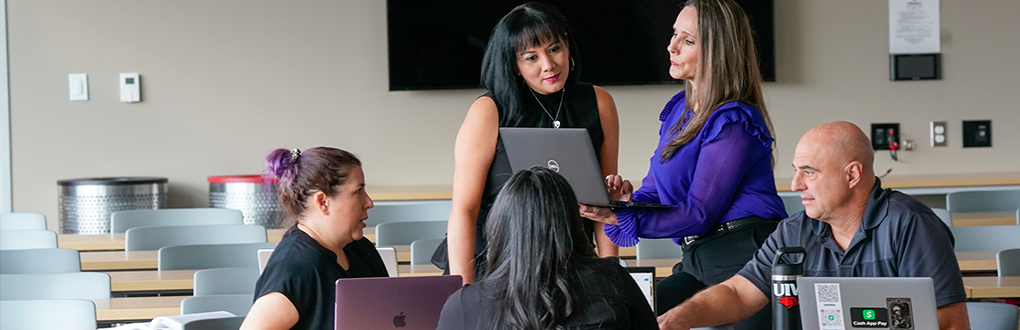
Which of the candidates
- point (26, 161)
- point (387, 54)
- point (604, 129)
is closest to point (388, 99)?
point (387, 54)

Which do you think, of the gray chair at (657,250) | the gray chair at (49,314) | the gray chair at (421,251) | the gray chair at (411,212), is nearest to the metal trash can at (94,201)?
the gray chair at (411,212)

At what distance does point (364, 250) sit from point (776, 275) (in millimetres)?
952

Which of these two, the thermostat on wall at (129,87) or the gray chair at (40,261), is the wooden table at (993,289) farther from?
the thermostat on wall at (129,87)

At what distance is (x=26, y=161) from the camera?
5941 millimetres

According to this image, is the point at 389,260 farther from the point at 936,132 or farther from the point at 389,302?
the point at 936,132

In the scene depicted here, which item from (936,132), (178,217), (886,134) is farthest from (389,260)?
(936,132)

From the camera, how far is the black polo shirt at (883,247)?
1.73 m

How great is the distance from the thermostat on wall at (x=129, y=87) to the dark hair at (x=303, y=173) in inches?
168

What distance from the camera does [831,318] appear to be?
1.55 meters

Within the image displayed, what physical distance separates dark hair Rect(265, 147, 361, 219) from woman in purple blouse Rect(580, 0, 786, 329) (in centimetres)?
56

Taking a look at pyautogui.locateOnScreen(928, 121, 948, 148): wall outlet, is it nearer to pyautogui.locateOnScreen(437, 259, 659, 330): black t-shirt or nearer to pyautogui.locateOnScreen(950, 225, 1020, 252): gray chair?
pyautogui.locateOnScreen(950, 225, 1020, 252): gray chair

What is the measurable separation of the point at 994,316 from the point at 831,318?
0.89 m

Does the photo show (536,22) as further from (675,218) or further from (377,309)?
(377,309)

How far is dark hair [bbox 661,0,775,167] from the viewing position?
1988 millimetres
